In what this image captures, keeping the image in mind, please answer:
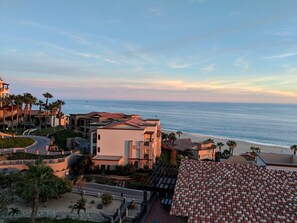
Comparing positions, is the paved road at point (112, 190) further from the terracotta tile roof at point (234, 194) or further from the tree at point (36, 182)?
the terracotta tile roof at point (234, 194)

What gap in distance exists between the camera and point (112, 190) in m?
30.2

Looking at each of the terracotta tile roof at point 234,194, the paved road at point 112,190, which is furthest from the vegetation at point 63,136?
the terracotta tile roof at point 234,194

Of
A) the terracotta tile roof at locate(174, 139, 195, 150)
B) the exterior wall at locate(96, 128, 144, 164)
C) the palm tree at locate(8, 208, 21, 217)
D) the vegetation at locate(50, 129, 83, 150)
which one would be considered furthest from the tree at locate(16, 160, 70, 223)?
the terracotta tile roof at locate(174, 139, 195, 150)

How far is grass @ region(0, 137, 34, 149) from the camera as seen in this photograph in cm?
3862

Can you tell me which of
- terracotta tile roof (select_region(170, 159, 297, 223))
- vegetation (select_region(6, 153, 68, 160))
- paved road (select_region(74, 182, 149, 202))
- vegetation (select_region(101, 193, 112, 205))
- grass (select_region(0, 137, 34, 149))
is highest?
terracotta tile roof (select_region(170, 159, 297, 223))

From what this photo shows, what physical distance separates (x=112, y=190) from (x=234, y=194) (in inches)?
753

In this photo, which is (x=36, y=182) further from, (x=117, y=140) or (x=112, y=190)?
(x=117, y=140)

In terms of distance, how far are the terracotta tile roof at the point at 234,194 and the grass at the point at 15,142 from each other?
31635mm

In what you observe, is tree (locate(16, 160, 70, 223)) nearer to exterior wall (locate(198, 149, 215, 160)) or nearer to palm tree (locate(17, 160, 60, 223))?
palm tree (locate(17, 160, 60, 223))

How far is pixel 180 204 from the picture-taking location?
13273mm

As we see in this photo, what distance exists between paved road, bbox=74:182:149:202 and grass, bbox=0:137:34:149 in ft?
49.4

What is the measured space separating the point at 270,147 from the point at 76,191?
199 feet

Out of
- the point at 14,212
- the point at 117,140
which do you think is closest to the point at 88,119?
the point at 117,140

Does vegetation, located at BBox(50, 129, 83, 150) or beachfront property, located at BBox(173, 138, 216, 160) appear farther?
beachfront property, located at BBox(173, 138, 216, 160)
